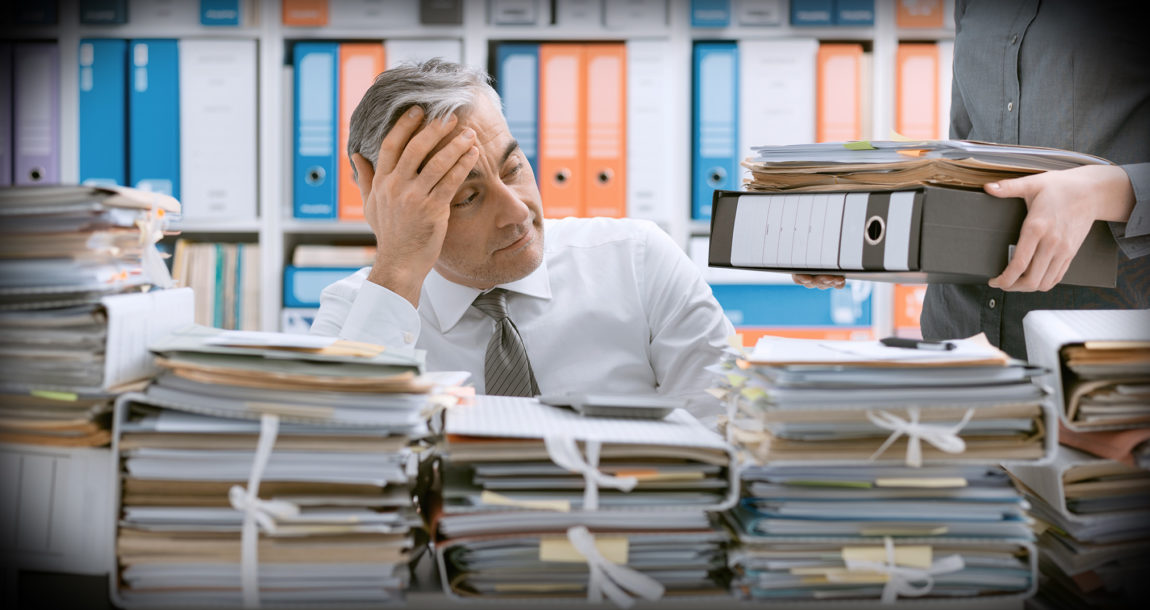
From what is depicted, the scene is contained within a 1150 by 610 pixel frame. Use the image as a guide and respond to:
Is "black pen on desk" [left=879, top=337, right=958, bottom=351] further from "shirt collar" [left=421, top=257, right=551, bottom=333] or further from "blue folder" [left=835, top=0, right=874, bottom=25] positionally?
"blue folder" [left=835, top=0, right=874, bottom=25]

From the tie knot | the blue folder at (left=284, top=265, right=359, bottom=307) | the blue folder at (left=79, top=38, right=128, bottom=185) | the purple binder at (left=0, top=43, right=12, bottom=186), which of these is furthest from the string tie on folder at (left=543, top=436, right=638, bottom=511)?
the purple binder at (left=0, top=43, right=12, bottom=186)

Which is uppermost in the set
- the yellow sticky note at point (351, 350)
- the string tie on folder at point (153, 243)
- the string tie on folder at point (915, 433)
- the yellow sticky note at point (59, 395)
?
the string tie on folder at point (153, 243)

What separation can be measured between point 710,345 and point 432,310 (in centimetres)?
44

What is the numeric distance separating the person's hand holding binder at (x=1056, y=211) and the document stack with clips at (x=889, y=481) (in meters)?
0.20

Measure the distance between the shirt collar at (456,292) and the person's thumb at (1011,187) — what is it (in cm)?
72

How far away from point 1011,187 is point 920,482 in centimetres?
33

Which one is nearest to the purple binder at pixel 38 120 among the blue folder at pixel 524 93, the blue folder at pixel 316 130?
the blue folder at pixel 316 130

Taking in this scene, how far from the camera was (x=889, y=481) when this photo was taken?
694mm

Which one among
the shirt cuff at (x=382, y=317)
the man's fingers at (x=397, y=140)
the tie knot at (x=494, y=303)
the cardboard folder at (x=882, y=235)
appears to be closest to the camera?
the cardboard folder at (x=882, y=235)

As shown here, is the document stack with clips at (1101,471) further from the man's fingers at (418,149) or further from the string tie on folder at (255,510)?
the man's fingers at (418,149)

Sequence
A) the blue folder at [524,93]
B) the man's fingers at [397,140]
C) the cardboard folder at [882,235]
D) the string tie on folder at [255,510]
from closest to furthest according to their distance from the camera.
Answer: the string tie on folder at [255,510] → the cardboard folder at [882,235] → the man's fingers at [397,140] → the blue folder at [524,93]

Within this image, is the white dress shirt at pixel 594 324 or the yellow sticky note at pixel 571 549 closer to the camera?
the yellow sticky note at pixel 571 549

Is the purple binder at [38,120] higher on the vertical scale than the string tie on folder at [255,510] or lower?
higher

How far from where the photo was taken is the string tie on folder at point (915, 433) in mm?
686
